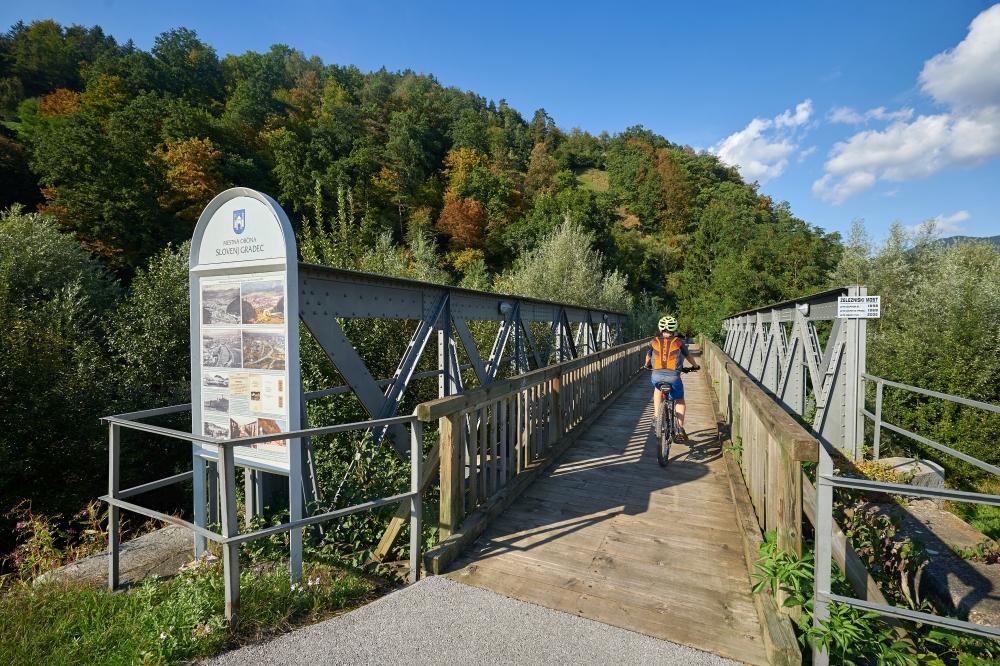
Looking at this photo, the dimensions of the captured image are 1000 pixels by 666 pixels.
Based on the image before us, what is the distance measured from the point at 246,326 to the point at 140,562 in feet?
7.42

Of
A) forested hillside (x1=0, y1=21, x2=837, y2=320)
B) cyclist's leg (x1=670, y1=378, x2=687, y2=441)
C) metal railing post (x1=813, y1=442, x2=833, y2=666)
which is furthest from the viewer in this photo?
forested hillside (x1=0, y1=21, x2=837, y2=320)

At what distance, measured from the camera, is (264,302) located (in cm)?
343

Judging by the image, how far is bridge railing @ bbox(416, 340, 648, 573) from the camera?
3314 millimetres

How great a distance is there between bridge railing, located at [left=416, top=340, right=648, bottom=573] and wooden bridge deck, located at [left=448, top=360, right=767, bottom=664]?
0.56ft

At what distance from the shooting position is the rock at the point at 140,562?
356 cm

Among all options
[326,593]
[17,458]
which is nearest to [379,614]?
[326,593]

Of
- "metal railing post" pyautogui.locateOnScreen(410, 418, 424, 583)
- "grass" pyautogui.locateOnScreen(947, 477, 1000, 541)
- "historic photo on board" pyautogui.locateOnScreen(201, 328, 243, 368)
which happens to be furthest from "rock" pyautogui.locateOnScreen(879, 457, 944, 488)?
"historic photo on board" pyautogui.locateOnScreen(201, 328, 243, 368)

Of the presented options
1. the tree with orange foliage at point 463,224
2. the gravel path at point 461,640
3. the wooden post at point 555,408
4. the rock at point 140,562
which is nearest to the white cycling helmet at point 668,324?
the wooden post at point 555,408

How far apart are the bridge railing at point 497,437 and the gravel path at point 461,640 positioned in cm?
52

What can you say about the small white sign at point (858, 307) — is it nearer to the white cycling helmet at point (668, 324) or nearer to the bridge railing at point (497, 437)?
the white cycling helmet at point (668, 324)

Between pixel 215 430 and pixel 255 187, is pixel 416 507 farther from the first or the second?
pixel 255 187

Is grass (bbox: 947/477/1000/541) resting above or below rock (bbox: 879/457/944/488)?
below

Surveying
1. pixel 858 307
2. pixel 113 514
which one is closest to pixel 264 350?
pixel 113 514

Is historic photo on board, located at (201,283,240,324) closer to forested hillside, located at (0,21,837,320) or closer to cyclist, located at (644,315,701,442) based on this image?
cyclist, located at (644,315,701,442)
